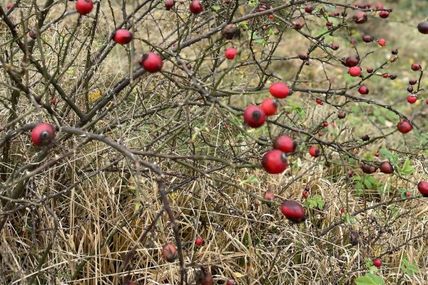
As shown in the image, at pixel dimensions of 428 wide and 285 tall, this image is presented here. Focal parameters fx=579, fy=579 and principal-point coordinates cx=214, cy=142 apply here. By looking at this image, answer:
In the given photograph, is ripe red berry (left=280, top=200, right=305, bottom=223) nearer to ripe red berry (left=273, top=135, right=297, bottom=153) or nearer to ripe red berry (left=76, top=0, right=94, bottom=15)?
ripe red berry (left=273, top=135, right=297, bottom=153)

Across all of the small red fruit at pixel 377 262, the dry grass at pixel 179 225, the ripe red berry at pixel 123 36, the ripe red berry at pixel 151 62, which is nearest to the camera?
the ripe red berry at pixel 151 62

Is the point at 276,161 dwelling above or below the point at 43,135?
below

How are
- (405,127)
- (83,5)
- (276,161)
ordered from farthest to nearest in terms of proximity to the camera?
(405,127)
(83,5)
(276,161)

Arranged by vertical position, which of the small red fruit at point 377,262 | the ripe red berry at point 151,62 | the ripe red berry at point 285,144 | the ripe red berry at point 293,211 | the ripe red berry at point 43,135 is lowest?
the small red fruit at point 377,262

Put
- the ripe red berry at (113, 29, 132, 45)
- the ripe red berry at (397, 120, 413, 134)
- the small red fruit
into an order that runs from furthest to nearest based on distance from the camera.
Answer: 1. the small red fruit
2. the ripe red berry at (397, 120, 413, 134)
3. the ripe red berry at (113, 29, 132, 45)

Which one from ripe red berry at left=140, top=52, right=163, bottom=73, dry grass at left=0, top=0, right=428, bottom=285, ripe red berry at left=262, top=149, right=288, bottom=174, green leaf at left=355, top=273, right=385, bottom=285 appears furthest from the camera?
dry grass at left=0, top=0, right=428, bottom=285

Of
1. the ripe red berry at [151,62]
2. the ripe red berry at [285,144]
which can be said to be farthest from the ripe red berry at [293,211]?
the ripe red berry at [151,62]

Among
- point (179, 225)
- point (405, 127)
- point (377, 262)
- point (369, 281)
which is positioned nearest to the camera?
point (405, 127)

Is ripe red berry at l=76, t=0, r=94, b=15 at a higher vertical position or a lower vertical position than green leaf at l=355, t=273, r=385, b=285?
higher

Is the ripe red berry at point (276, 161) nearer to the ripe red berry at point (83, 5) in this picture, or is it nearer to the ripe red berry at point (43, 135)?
the ripe red berry at point (43, 135)

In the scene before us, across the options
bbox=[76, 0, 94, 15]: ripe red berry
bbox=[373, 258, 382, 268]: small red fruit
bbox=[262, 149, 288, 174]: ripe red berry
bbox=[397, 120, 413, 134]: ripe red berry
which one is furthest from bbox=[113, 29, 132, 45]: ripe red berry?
bbox=[373, 258, 382, 268]: small red fruit

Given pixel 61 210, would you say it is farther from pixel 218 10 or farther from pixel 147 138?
pixel 218 10

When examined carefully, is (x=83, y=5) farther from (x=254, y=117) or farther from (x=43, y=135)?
(x=254, y=117)

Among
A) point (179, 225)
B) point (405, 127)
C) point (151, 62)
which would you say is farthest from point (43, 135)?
point (179, 225)
